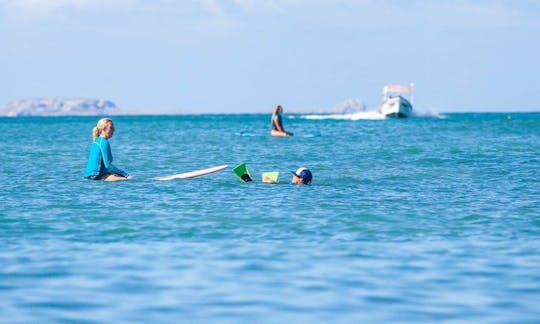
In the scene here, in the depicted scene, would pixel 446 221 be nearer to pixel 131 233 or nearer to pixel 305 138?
pixel 131 233

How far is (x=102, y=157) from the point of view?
19438mm

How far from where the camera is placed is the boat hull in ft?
315

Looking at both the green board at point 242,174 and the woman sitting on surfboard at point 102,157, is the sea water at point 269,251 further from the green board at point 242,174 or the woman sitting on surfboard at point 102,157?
the woman sitting on surfboard at point 102,157

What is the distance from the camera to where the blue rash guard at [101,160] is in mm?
18942

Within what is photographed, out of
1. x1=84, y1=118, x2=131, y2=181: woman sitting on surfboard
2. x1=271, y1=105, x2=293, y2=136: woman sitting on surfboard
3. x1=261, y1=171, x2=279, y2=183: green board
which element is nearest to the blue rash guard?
x1=84, y1=118, x2=131, y2=181: woman sitting on surfboard

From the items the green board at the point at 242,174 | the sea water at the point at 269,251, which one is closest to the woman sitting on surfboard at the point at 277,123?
the green board at the point at 242,174

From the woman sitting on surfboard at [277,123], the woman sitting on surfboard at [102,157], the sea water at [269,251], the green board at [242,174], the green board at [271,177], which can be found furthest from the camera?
the woman sitting on surfboard at [277,123]

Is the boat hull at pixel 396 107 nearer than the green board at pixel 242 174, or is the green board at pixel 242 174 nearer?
the green board at pixel 242 174

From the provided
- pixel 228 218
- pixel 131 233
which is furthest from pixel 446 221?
pixel 131 233

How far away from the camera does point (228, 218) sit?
13.2 metres

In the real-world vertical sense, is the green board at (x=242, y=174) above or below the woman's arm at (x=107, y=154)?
below

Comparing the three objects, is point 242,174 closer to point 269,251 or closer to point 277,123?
point 269,251

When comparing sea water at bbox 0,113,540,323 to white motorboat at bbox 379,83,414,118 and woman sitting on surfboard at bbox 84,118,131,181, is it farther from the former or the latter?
white motorboat at bbox 379,83,414,118

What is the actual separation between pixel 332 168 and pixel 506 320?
1861cm
